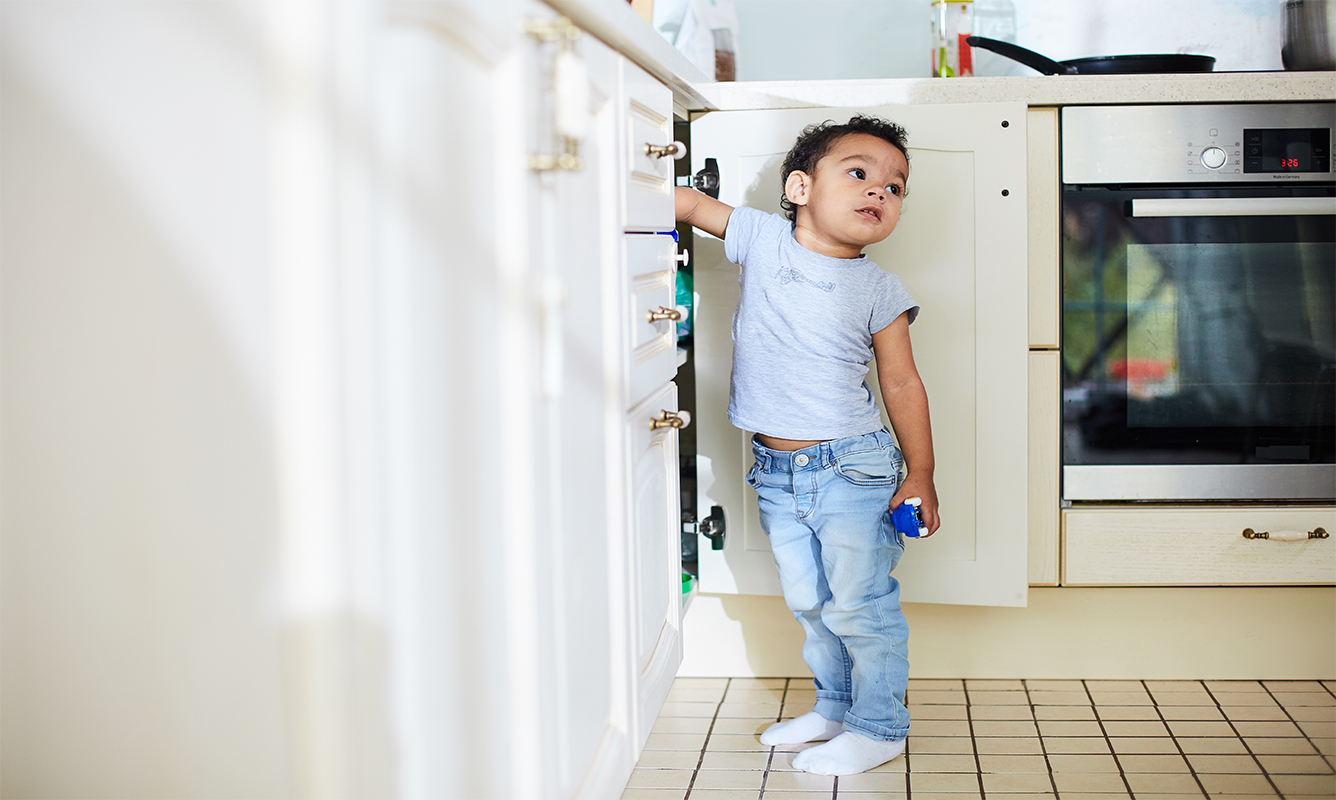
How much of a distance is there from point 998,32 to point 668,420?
4.52 ft

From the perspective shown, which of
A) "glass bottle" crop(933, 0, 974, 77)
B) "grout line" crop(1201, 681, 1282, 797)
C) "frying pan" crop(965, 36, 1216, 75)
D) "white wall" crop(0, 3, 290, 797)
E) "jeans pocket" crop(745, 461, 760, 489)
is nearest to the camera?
"white wall" crop(0, 3, 290, 797)

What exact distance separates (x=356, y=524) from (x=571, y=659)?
358mm

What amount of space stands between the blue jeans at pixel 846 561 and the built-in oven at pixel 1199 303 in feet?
1.23

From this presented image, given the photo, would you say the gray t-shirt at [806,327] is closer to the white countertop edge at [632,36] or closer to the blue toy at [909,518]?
the blue toy at [909,518]

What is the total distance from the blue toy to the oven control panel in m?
0.61

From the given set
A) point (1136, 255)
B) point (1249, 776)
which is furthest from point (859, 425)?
point (1249, 776)

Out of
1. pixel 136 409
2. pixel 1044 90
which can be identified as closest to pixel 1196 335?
pixel 1044 90

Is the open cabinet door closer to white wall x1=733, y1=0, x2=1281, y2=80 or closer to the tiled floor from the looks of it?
the tiled floor

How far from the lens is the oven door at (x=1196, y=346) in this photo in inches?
64.4

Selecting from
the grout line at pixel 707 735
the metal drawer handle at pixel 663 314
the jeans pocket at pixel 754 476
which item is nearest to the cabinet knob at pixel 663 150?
the metal drawer handle at pixel 663 314

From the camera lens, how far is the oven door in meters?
1.64

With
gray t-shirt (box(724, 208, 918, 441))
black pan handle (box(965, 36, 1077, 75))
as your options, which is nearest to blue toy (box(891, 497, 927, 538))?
gray t-shirt (box(724, 208, 918, 441))

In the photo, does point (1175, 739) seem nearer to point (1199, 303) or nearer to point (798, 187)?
point (1199, 303)

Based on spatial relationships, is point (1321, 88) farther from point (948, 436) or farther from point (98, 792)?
point (98, 792)
